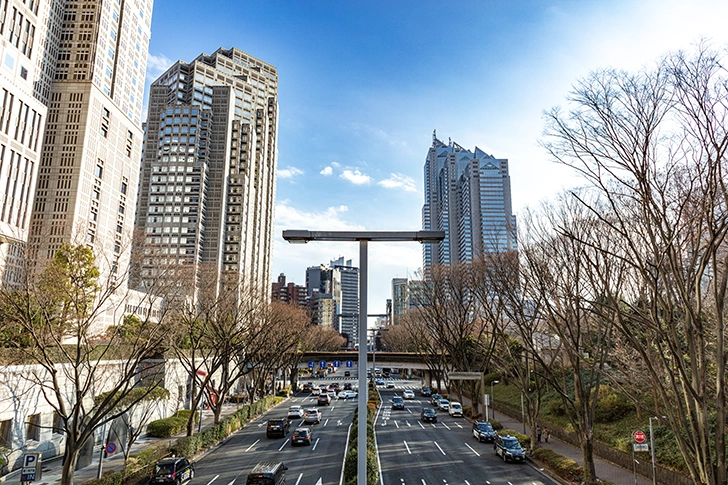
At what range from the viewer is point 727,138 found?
8.89 metres

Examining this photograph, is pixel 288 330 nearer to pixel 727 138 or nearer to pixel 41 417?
pixel 41 417

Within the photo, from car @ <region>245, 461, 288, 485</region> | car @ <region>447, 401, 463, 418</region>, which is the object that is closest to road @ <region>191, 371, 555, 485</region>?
car @ <region>245, 461, 288, 485</region>

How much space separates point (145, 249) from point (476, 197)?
515ft

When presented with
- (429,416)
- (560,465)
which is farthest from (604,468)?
(429,416)

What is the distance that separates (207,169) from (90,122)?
44.2 m

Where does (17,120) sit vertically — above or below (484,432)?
above

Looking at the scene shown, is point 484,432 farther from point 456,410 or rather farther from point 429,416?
point 456,410

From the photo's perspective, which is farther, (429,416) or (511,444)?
(429,416)

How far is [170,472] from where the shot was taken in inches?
803

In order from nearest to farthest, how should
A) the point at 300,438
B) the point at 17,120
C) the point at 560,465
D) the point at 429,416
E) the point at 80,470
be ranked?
the point at 560,465 < the point at 80,470 < the point at 17,120 < the point at 300,438 < the point at 429,416

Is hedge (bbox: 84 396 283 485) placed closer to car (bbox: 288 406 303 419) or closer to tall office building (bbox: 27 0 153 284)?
car (bbox: 288 406 303 419)

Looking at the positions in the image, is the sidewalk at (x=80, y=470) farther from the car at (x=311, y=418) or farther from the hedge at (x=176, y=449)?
the car at (x=311, y=418)

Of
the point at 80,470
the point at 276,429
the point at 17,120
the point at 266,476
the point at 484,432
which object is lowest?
the point at 80,470

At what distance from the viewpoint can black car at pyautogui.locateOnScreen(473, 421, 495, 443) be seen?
1280 inches
